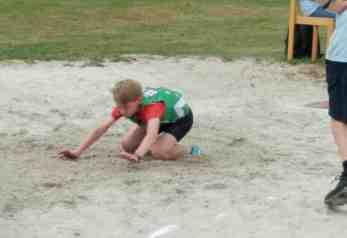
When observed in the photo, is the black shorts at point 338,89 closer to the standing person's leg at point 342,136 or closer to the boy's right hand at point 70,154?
the standing person's leg at point 342,136

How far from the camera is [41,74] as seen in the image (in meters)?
10.4

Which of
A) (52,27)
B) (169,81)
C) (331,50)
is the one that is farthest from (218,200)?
(52,27)

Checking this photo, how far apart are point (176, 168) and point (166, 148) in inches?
9.5

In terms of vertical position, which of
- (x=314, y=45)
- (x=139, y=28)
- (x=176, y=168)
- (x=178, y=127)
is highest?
(x=178, y=127)

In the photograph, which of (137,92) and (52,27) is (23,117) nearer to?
(137,92)

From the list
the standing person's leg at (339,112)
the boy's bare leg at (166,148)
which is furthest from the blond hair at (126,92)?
the standing person's leg at (339,112)

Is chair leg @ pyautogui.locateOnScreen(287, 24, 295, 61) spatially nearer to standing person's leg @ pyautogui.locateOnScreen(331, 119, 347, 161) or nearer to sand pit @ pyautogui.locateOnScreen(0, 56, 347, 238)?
sand pit @ pyautogui.locateOnScreen(0, 56, 347, 238)

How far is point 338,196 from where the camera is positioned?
5.49 m

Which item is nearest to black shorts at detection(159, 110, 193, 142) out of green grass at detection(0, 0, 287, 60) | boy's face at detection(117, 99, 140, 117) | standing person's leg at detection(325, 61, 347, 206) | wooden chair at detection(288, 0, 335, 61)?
boy's face at detection(117, 99, 140, 117)

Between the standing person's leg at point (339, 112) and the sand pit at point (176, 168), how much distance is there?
0.10 meters

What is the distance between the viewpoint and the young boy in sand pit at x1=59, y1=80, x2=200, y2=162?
6.55m

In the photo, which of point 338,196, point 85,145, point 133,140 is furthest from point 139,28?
point 338,196

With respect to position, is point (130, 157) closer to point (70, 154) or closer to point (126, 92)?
point (126, 92)

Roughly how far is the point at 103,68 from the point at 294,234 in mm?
5999
